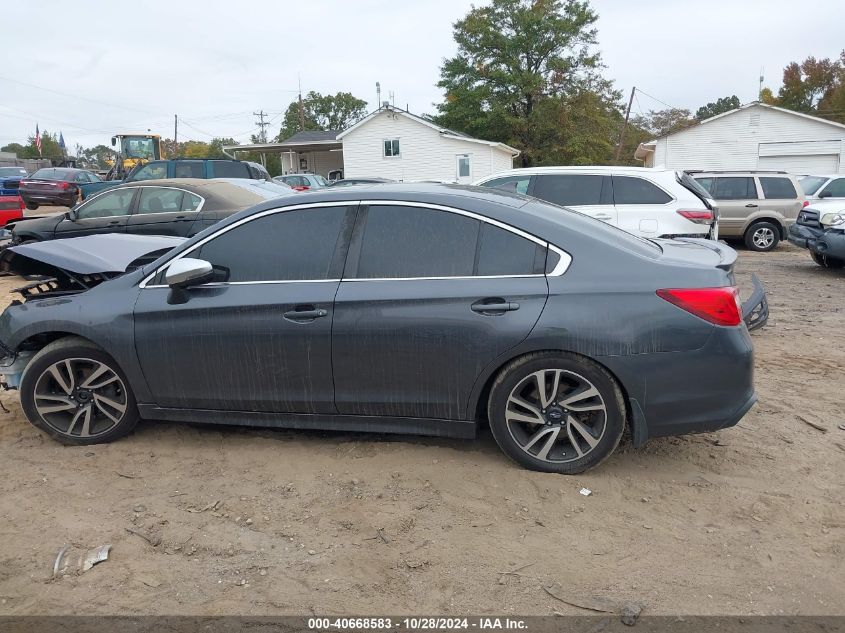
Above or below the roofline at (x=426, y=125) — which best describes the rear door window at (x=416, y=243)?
below

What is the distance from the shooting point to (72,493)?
147 inches

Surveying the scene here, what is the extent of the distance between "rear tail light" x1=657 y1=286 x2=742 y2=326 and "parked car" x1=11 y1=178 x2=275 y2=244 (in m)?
7.16

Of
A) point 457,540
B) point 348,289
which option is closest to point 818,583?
point 457,540

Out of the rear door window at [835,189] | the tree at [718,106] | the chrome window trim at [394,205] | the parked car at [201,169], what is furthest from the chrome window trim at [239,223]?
the tree at [718,106]

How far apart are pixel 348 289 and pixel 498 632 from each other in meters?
1.99

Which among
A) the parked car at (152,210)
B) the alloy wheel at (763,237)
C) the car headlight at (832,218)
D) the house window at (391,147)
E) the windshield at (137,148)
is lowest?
the alloy wheel at (763,237)

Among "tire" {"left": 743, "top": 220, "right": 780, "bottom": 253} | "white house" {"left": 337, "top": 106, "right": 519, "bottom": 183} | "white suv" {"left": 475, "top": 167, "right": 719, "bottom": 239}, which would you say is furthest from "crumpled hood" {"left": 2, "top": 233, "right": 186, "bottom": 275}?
"white house" {"left": 337, "top": 106, "right": 519, "bottom": 183}

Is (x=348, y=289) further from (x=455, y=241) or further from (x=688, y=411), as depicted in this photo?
(x=688, y=411)

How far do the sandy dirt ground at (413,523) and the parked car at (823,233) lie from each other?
7526mm

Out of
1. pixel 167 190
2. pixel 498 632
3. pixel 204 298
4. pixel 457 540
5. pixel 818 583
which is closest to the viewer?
pixel 498 632

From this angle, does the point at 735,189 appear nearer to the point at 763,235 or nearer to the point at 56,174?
the point at 763,235

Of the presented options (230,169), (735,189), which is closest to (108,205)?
(230,169)

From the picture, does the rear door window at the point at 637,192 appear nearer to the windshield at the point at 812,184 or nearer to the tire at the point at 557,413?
the tire at the point at 557,413

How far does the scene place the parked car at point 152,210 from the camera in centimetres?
955
